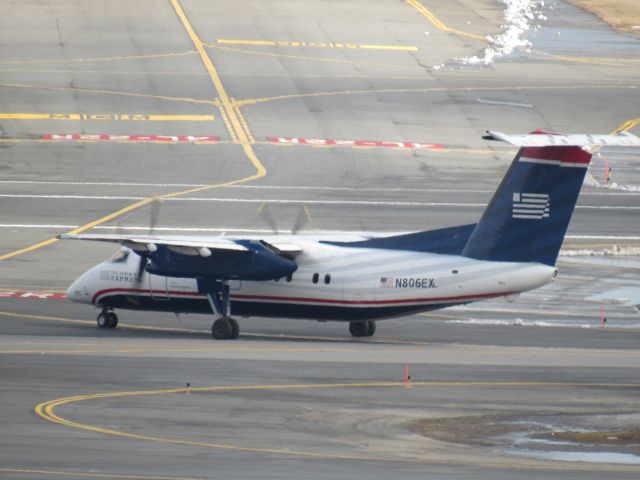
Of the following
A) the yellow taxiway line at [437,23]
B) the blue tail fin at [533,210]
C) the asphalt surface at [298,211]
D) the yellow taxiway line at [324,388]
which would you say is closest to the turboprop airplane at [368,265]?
the blue tail fin at [533,210]

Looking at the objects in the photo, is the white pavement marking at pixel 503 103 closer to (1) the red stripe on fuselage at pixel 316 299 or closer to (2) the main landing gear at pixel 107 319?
(2) the main landing gear at pixel 107 319

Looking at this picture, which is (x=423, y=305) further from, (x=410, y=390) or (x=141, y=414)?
(x=141, y=414)

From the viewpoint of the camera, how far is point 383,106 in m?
83.2

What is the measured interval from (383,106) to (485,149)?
8.99m

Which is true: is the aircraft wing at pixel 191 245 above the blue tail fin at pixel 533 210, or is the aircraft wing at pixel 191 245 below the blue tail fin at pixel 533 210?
below

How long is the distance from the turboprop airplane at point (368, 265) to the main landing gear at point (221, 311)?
1.1 inches

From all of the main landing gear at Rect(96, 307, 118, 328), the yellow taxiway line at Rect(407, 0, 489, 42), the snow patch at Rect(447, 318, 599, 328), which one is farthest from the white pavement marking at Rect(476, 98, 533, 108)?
the main landing gear at Rect(96, 307, 118, 328)

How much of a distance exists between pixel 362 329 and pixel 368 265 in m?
3.09

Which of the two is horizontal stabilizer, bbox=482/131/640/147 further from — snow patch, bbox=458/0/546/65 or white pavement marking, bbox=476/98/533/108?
snow patch, bbox=458/0/546/65

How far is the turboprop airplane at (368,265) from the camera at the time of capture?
3922 cm

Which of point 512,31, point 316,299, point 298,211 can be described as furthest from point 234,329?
point 512,31

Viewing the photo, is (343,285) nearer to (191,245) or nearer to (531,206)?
(191,245)

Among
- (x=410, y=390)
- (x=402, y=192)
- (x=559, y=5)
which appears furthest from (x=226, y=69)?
(x=410, y=390)

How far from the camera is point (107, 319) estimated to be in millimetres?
43875
